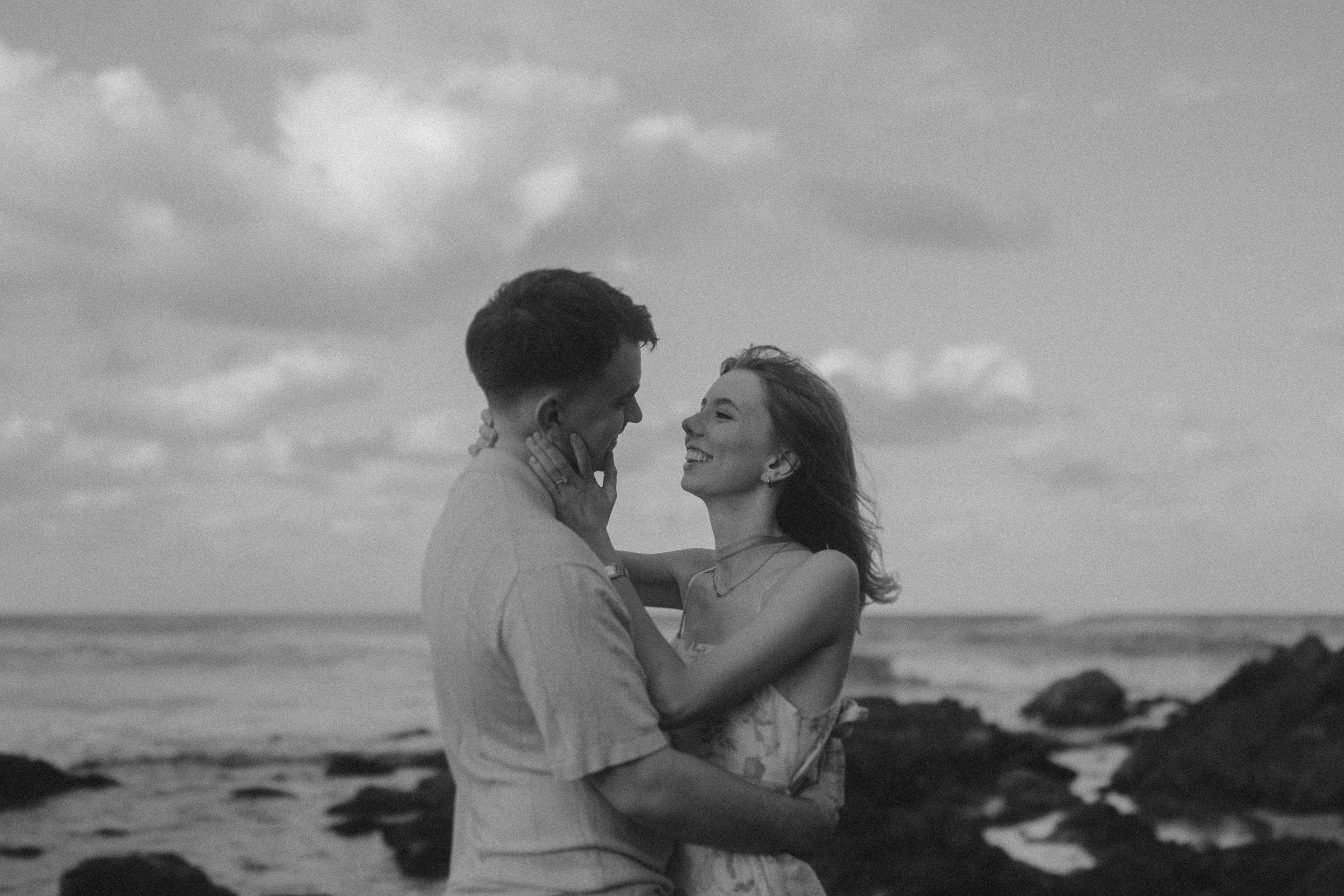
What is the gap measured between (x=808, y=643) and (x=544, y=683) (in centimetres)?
79

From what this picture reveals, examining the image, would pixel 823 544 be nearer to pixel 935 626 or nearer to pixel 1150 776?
pixel 1150 776

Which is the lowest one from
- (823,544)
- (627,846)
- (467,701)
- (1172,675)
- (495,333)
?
(1172,675)

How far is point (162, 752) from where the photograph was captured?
73.7 feet

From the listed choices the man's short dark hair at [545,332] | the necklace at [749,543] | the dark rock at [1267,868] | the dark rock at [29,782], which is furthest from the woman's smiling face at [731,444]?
the dark rock at [29,782]

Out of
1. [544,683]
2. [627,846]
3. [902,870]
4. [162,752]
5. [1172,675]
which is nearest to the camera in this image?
[544,683]

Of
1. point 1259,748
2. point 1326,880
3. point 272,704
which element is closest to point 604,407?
point 1326,880

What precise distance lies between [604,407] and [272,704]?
90.4 ft

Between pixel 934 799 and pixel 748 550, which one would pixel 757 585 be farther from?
pixel 934 799

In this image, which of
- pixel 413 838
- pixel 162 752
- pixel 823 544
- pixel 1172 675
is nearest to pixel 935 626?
pixel 1172 675

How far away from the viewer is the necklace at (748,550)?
369 centimetres

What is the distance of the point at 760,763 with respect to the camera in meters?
3.29

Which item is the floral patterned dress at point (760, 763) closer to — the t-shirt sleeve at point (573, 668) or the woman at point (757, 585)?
the woman at point (757, 585)

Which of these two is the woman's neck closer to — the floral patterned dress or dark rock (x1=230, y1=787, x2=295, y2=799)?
the floral patterned dress

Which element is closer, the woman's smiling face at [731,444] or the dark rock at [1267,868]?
the woman's smiling face at [731,444]
